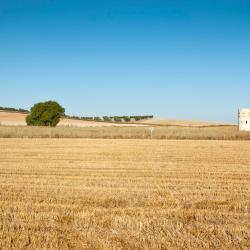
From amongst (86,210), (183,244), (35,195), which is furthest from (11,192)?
(183,244)

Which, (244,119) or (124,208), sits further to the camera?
(244,119)

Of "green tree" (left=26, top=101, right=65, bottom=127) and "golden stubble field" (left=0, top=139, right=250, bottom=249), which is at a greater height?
"green tree" (left=26, top=101, right=65, bottom=127)

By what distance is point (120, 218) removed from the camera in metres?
8.26

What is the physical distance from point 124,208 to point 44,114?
77.5m

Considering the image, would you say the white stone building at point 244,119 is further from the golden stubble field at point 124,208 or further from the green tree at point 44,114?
the golden stubble field at point 124,208

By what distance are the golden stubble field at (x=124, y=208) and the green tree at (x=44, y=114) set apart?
68653 mm

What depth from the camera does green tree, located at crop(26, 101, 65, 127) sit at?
3337 inches

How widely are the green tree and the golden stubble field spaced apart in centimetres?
6865

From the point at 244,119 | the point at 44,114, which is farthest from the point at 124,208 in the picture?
the point at 44,114

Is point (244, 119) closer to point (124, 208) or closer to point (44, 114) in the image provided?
point (44, 114)

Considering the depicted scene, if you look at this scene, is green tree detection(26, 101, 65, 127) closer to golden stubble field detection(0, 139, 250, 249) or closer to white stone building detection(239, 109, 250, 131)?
white stone building detection(239, 109, 250, 131)

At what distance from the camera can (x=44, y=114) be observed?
84.9m

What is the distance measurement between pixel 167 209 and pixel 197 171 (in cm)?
744

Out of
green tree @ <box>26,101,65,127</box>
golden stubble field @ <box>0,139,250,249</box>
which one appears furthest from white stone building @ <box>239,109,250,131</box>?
golden stubble field @ <box>0,139,250,249</box>
